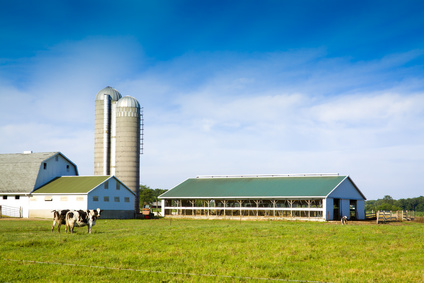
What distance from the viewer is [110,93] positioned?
255 ft

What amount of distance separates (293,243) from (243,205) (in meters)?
46.0

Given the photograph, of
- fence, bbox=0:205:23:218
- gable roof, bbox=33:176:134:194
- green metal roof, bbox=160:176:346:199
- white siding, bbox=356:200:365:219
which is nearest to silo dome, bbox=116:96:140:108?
green metal roof, bbox=160:176:346:199

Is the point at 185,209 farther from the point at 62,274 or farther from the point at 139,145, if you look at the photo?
the point at 62,274

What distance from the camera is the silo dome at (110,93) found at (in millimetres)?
76988

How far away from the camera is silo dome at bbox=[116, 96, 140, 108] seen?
73.7 meters

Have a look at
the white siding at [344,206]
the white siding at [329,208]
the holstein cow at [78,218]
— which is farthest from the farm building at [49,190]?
Result: the white siding at [344,206]

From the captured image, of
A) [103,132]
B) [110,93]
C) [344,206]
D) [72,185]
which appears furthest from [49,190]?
[344,206]

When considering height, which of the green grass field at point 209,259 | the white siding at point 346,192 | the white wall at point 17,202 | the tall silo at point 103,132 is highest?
the tall silo at point 103,132

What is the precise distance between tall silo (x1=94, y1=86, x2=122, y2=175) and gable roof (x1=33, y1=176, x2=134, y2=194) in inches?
403

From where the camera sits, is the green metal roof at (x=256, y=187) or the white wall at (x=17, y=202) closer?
the green metal roof at (x=256, y=187)

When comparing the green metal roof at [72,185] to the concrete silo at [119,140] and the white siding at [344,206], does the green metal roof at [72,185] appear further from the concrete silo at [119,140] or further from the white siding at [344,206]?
the white siding at [344,206]

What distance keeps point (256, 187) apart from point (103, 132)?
28060 millimetres

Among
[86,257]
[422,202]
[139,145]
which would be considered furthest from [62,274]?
[422,202]

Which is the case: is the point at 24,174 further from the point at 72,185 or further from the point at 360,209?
the point at 360,209
